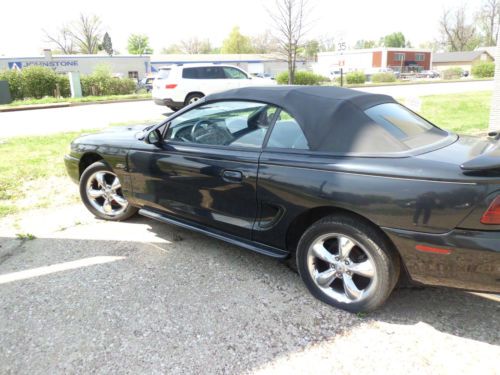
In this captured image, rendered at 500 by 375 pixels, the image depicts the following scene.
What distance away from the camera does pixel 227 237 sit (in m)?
3.56

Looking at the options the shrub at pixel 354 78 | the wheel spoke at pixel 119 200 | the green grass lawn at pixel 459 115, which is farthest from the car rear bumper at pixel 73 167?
the shrub at pixel 354 78

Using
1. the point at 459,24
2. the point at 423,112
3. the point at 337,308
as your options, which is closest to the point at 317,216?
the point at 337,308

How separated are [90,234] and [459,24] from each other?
10395 cm

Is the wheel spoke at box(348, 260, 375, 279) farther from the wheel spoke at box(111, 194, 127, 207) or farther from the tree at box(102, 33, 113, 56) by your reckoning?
the tree at box(102, 33, 113, 56)

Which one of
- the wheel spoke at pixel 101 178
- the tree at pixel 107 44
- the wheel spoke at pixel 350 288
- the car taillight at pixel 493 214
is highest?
the tree at pixel 107 44

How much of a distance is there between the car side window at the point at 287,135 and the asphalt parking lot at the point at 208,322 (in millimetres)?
1110

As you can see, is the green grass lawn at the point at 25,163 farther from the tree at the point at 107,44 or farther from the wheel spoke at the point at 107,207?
the tree at the point at 107,44

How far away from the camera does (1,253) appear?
410 centimetres

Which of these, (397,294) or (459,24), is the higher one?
(459,24)

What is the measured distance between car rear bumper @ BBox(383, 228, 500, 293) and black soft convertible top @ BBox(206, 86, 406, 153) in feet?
2.12

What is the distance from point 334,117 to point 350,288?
1.21m

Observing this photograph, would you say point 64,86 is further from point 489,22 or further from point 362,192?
point 489,22

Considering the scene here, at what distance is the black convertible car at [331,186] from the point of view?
2471mm

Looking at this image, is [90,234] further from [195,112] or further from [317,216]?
[317,216]
